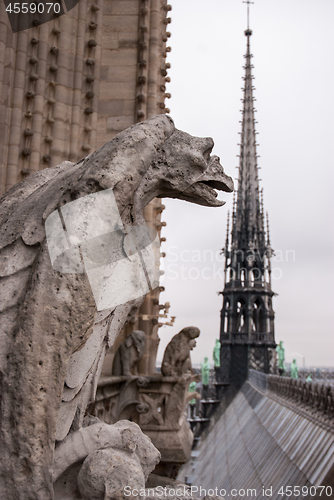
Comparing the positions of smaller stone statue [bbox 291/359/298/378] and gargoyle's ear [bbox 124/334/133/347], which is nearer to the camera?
gargoyle's ear [bbox 124/334/133/347]

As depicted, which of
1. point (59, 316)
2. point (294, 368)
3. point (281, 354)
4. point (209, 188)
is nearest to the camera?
point (59, 316)

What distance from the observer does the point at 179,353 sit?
6957 millimetres

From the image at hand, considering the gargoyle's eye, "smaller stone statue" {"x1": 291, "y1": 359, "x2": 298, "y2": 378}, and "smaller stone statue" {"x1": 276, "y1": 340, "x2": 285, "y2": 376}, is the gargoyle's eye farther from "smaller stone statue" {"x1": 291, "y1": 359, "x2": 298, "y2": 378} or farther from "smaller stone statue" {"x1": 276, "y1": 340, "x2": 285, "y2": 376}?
"smaller stone statue" {"x1": 276, "y1": 340, "x2": 285, "y2": 376}

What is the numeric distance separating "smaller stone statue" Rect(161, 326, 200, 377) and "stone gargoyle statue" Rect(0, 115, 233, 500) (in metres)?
4.84

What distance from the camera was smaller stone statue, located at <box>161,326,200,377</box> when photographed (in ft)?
22.2

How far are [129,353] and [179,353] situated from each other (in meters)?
0.80

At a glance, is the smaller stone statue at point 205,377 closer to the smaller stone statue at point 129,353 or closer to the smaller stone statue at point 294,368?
the smaller stone statue at point 294,368

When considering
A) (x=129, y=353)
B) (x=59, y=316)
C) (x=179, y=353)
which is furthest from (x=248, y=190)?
(x=59, y=316)

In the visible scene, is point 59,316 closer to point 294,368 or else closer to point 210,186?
point 210,186

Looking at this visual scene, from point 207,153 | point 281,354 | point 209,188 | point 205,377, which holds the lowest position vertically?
point 205,377

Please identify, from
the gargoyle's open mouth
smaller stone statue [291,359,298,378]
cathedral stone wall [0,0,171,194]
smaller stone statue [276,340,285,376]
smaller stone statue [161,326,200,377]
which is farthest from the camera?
smaller stone statue [276,340,285,376]

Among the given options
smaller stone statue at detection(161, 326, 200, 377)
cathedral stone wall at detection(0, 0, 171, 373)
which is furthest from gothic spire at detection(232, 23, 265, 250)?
smaller stone statue at detection(161, 326, 200, 377)

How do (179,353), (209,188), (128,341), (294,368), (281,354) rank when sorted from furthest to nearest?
(281,354)
(294,368)
(179,353)
(128,341)
(209,188)

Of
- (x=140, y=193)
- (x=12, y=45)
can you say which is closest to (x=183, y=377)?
(x=12, y=45)
